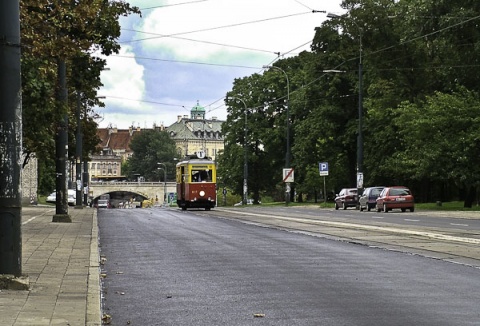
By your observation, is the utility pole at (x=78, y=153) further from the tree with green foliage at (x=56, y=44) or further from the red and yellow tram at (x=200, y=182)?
the tree with green foliage at (x=56, y=44)

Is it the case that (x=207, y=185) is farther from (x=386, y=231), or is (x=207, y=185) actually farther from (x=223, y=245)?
(x=223, y=245)

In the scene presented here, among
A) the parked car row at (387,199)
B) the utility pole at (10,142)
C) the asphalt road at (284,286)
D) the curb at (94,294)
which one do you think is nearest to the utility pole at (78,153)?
the parked car row at (387,199)

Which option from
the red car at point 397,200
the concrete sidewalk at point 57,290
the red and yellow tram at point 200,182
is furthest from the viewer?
the red and yellow tram at point 200,182

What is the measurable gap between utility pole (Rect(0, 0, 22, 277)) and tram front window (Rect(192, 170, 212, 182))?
157 ft

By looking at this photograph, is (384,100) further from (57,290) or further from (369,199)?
(57,290)

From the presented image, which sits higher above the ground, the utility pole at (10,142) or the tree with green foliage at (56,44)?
the tree with green foliage at (56,44)

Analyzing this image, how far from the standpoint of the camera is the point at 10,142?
455 inches

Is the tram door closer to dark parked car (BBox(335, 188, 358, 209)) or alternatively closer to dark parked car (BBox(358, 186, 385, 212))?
dark parked car (BBox(335, 188, 358, 209))

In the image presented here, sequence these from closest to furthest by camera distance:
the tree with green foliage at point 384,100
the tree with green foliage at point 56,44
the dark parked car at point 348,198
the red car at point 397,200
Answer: the tree with green foliage at point 56,44, the red car at point 397,200, the tree with green foliage at point 384,100, the dark parked car at point 348,198

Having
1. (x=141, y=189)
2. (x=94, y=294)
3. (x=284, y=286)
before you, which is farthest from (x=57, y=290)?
(x=141, y=189)

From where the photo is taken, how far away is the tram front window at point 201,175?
59.4m

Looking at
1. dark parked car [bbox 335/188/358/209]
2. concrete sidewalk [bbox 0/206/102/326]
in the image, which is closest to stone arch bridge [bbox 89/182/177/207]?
dark parked car [bbox 335/188/358/209]

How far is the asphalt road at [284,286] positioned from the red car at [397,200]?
31.4 m

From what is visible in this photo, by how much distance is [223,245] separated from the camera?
67.3 ft
